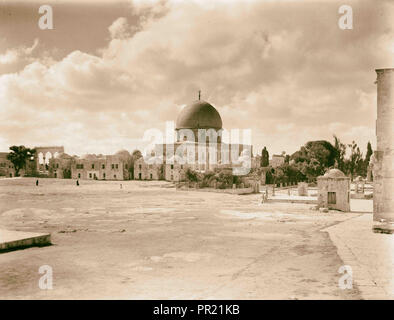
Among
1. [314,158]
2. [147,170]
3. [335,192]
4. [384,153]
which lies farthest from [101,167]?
[384,153]

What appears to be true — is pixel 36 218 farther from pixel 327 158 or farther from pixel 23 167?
pixel 23 167

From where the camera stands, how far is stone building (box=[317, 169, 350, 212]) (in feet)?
57.2

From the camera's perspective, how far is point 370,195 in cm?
2517

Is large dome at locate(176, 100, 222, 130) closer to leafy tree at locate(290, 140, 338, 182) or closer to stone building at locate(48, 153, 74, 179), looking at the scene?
leafy tree at locate(290, 140, 338, 182)

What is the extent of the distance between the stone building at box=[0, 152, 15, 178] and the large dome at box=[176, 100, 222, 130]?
3039cm

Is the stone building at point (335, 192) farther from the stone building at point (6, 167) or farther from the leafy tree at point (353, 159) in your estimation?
the stone building at point (6, 167)

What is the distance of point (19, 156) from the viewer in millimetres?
58594

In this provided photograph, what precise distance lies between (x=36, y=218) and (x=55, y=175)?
163ft

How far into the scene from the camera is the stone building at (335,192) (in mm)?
17438

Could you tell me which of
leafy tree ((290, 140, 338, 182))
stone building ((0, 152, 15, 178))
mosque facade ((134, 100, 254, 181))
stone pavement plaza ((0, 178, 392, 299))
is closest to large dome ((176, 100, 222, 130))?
mosque facade ((134, 100, 254, 181))

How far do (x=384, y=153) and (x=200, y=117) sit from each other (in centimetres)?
4223

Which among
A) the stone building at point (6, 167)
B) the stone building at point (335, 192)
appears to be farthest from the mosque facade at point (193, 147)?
the stone building at point (335, 192)

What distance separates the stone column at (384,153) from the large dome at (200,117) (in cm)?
4137
